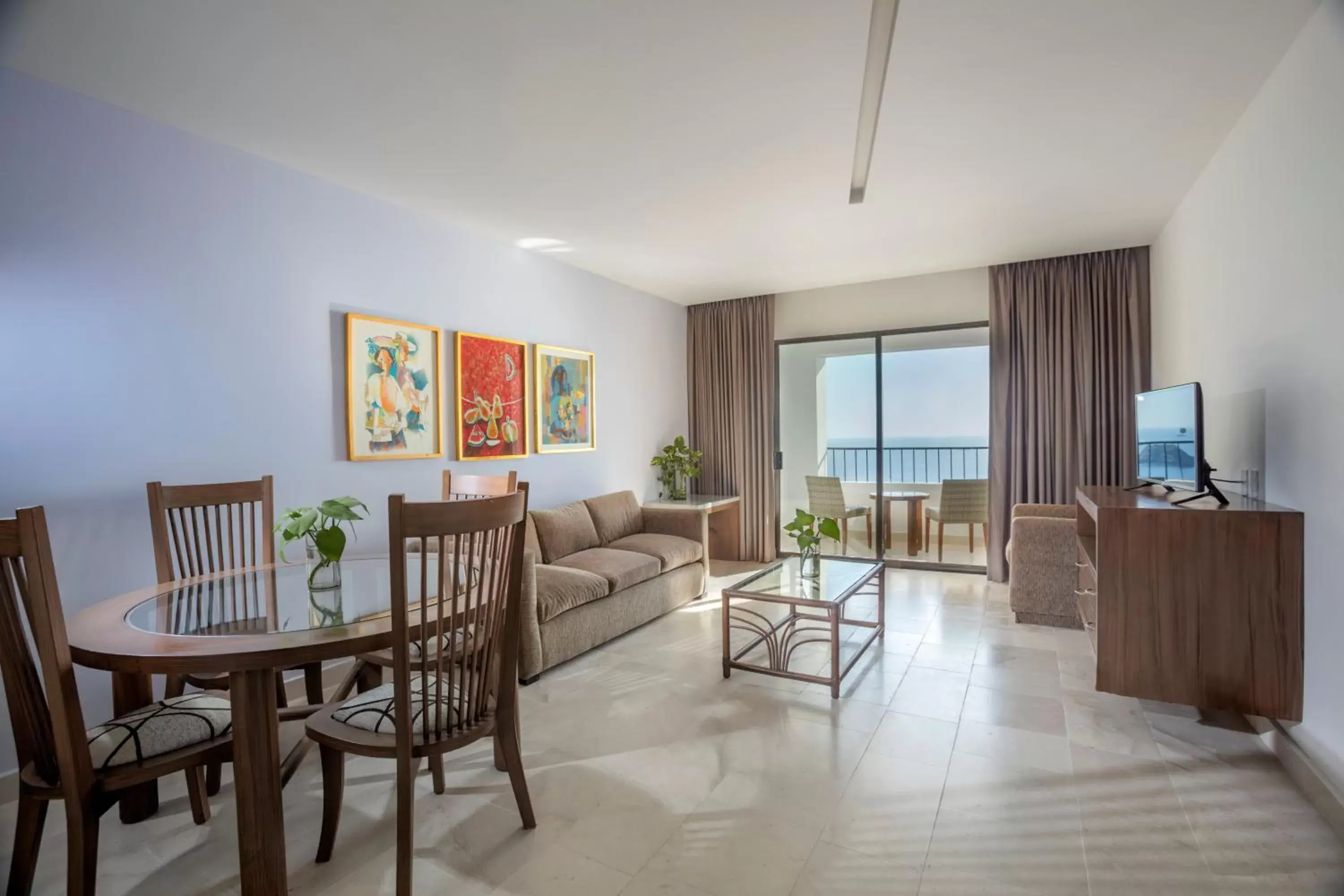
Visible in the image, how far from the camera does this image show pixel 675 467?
5902 mm

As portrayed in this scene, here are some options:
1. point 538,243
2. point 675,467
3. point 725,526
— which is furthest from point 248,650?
point 725,526

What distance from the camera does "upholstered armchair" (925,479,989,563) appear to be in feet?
17.6

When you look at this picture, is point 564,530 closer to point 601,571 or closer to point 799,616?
point 601,571

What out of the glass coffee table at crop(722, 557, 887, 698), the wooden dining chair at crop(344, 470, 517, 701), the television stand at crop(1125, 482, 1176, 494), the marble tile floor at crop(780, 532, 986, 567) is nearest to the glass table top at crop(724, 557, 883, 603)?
the glass coffee table at crop(722, 557, 887, 698)

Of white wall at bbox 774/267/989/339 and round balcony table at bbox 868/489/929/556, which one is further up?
white wall at bbox 774/267/989/339

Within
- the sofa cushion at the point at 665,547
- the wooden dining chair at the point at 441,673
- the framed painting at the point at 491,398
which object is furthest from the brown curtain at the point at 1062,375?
the wooden dining chair at the point at 441,673

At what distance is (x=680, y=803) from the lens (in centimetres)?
213

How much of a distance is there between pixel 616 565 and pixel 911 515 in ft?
10.2

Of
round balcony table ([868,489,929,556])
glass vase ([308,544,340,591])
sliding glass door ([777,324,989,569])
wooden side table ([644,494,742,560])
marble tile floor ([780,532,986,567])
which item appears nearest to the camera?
glass vase ([308,544,340,591])

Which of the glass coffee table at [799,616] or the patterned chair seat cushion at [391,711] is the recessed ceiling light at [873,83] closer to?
the glass coffee table at [799,616]

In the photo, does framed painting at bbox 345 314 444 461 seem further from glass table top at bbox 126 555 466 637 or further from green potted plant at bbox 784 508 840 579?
green potted plant at bbox 784 508 840 579

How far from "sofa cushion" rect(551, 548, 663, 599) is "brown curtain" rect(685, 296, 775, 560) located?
6.57ft

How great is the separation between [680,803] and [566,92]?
2.58 meters

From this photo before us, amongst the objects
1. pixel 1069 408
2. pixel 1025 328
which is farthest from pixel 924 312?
pixel 1069 408
